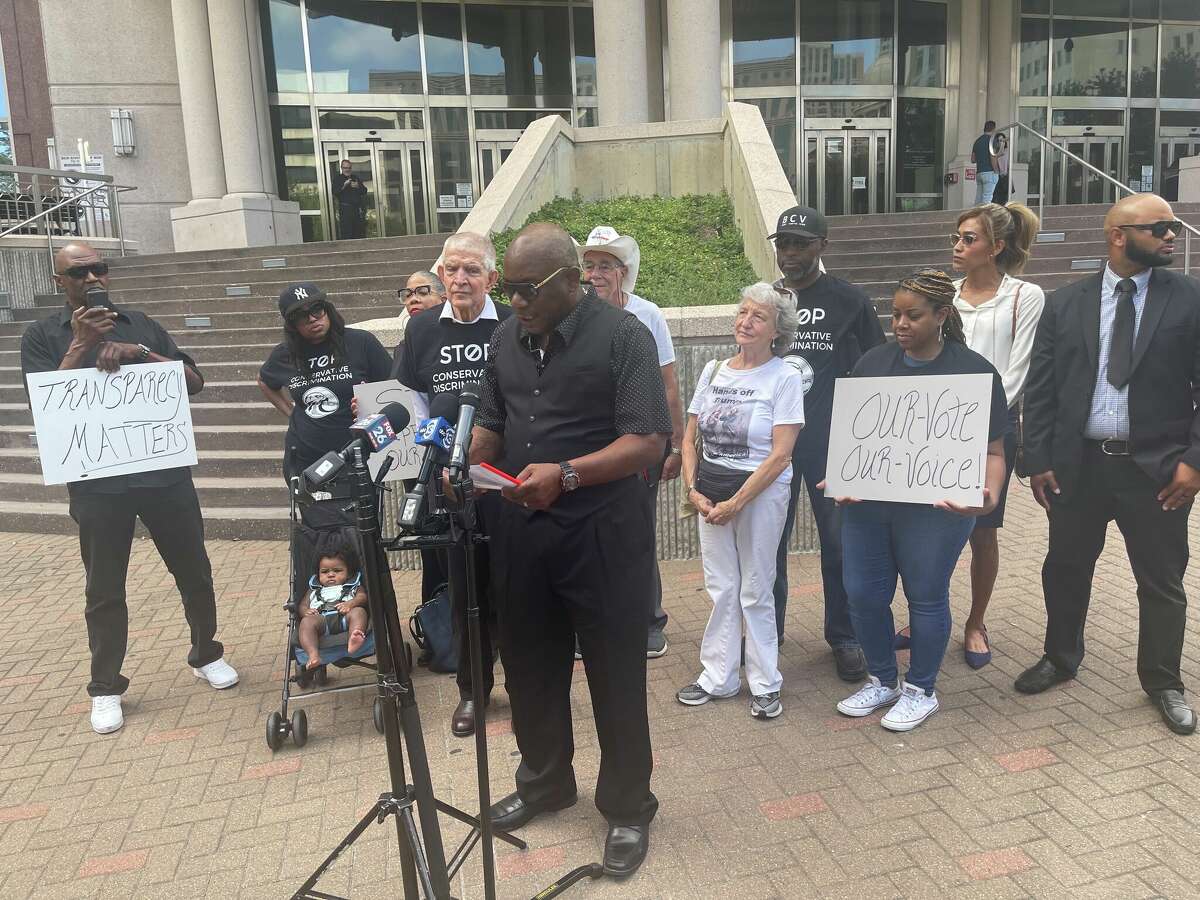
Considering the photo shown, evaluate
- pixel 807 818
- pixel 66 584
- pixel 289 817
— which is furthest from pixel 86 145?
pixel 807 818

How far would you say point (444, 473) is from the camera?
8.14ft

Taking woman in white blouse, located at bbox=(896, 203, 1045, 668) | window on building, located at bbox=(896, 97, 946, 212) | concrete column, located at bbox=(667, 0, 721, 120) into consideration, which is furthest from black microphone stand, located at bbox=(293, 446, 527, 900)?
window on building, located at bbox=(896, 97, 946, 212)

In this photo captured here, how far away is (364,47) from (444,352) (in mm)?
18874

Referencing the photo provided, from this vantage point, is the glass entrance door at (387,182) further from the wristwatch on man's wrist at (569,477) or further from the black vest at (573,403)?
the wristwatch on man's wrist at (569,477)

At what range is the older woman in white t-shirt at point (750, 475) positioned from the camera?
3.81 meters

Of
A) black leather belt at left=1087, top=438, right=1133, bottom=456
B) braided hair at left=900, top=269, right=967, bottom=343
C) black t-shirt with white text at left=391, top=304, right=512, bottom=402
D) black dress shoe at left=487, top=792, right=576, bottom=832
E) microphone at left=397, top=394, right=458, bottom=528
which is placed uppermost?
braided hair at left=900, top=269, right=967, bottom=343

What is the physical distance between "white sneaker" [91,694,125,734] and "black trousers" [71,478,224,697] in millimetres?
36

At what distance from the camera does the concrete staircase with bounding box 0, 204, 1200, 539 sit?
7.98m

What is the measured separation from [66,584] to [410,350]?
4.13 m

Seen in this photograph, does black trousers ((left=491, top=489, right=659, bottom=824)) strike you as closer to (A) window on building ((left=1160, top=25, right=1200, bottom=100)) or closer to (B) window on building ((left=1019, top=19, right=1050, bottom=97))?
(B) window on building ((left=1019, top=19, right=1050, bottom=97))

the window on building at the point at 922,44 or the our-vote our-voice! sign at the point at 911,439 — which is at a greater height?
the window on building at the point at 922,44

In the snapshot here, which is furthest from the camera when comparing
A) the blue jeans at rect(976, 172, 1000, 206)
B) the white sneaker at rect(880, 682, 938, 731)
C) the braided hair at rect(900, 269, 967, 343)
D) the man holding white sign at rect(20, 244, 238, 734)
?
the blue jeans at rect(976, 172, 1000, 206)

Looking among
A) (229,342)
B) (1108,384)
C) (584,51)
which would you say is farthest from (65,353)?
(584,51)

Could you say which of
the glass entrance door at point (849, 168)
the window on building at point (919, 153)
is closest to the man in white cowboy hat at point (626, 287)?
the glass entrance door at point (849, 168)
